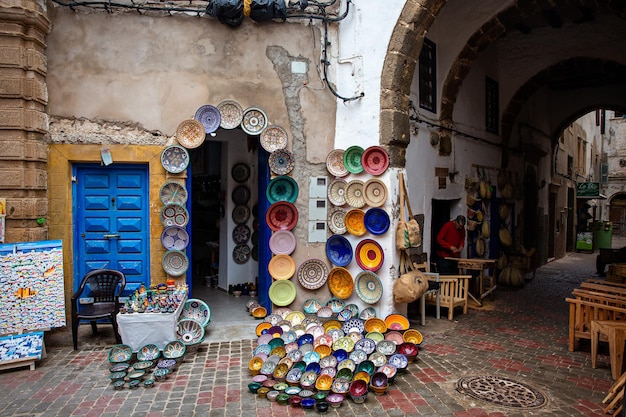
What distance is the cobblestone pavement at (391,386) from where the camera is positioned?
4.17 meters

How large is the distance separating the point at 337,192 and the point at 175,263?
249 centimetres

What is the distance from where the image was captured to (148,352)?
513 centimetres

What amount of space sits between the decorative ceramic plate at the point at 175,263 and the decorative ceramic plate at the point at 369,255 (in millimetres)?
2414

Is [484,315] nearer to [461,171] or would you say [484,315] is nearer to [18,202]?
[461,171]

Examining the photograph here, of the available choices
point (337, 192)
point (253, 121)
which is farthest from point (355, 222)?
point (253, 121)

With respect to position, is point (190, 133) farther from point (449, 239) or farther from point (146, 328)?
point (449, 239)

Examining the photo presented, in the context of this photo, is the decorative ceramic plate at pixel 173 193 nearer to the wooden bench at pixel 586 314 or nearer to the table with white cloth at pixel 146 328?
the table with white cloth at pixel 146 328

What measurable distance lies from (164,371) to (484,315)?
17.2 feet

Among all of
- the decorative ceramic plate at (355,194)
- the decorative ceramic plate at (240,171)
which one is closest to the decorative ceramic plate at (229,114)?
the decorative ceramic plate at (355,194)

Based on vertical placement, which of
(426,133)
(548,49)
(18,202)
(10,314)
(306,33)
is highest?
(548,49)

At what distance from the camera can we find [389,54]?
6355 millimetres

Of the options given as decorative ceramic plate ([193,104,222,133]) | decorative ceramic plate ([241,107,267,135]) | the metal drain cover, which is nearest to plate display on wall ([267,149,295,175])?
decorative ceramic plate ([241,107,267,135])

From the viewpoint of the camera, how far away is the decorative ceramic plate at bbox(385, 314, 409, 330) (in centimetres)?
601

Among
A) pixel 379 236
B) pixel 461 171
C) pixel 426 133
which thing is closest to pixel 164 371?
pixel 379 236
